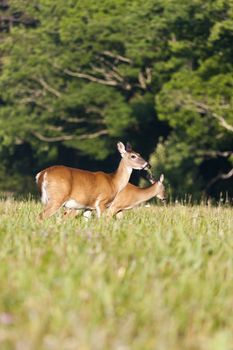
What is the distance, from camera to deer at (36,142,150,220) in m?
13.1

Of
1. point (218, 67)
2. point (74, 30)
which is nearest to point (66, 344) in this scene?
point (218, 67)

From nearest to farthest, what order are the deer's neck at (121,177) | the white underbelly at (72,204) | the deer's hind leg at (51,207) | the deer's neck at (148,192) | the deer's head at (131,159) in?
the deer's hind leg at (51,207) → the white underbelly at (72,204) → the deer's neck at (121,177) → the deer's head at (131,159) → the deer's neck at (148,192)

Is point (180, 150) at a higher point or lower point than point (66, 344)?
lower

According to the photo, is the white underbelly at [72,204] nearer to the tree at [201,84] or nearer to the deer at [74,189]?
the deer at [74,189]

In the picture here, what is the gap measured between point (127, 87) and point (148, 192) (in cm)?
2710

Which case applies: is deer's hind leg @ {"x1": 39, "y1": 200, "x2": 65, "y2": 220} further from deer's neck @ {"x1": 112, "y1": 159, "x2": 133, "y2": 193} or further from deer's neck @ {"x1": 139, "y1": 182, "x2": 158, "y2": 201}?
deer's neck @ {"x1": 139, "y1": 182, "x2": 158, "y2": 201}

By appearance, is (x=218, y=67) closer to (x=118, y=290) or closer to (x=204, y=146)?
(x=204, y=146)

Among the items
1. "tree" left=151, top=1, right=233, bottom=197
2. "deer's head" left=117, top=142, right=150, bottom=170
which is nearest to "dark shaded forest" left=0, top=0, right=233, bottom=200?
"tree" left=151, top=1, right=233, bottom=197

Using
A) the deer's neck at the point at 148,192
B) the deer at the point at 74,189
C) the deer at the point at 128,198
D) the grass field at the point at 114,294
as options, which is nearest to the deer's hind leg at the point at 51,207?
the deer at the point at 74,189

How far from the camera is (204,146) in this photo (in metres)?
36.4

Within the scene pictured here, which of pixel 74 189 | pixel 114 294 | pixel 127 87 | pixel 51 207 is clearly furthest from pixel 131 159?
pixel 127 87

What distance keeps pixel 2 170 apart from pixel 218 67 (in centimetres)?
1964

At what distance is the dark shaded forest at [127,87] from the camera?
34.3m

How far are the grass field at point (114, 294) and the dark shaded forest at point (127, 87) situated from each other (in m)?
25.0
